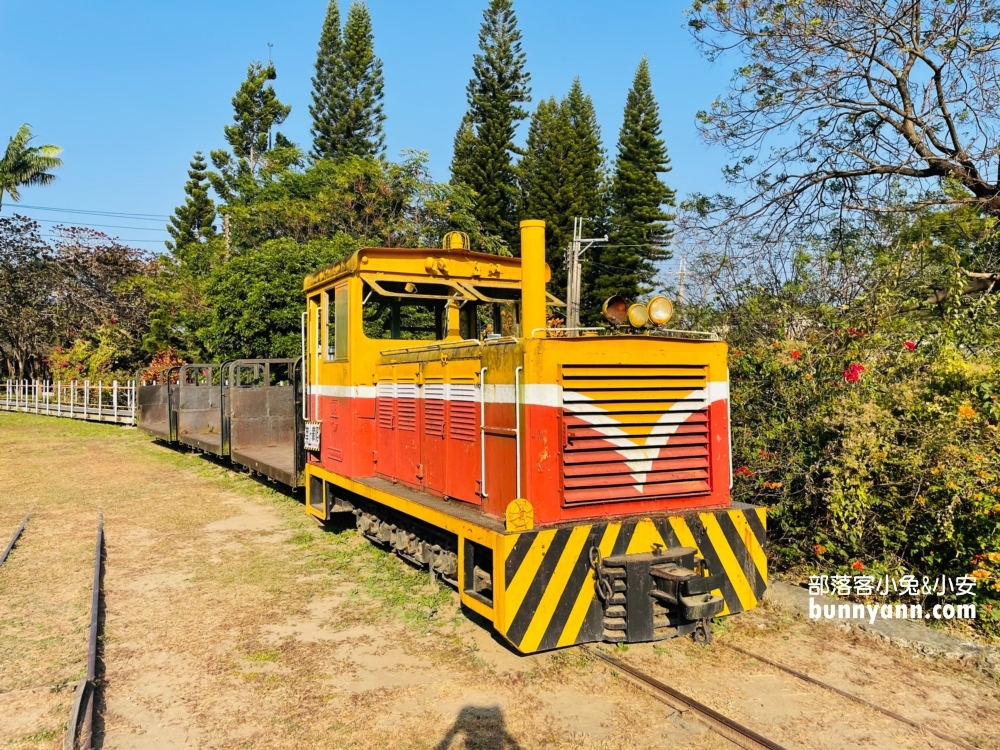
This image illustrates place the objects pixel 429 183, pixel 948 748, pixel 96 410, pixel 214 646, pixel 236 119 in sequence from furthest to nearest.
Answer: pixel 236 119 < pixel 96 410 < pixel 429 183 < pixel 214 646 < pixel 948 748

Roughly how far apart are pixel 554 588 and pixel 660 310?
5.91ft

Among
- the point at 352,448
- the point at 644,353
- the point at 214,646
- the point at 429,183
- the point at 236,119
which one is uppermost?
the point at 236,119

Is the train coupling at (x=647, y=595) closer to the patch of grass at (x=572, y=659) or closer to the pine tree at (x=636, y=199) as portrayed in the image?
the patch of grass at (x=572, y=659)

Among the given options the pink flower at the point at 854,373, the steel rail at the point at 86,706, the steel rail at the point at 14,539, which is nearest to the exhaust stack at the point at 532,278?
the pink flower at the point at 854,373

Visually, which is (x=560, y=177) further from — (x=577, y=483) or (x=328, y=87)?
(x=577, y=483)

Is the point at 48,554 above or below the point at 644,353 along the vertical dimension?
below

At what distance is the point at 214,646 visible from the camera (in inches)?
194

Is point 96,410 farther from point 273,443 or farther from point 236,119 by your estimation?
point 273,443

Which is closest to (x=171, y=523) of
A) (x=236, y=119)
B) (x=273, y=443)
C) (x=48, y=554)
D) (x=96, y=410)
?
(x=48, y=554)

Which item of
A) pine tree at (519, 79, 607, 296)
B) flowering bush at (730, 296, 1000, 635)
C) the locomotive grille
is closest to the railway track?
the locomotive grille

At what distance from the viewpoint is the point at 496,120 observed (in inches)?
1220

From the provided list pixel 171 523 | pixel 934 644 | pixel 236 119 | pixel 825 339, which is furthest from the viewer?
pixel 236 119

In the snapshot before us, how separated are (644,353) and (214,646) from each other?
3490 millimetres

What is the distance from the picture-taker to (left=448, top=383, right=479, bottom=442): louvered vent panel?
5.02 m
